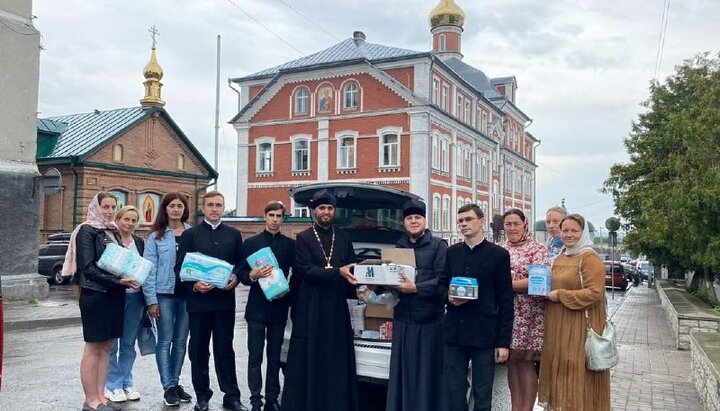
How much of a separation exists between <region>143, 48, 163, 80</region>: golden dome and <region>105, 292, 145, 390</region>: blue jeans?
99.5 ft

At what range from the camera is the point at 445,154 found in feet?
133

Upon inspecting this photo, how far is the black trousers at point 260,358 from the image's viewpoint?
6145mm

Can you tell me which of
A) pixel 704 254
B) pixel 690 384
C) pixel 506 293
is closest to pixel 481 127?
pixel 704 254

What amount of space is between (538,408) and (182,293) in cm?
419

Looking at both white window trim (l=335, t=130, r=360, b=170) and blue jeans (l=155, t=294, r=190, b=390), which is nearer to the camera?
blue jeans (l=155, t=294, r=190, b=390)

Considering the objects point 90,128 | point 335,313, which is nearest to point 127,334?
point 335,313

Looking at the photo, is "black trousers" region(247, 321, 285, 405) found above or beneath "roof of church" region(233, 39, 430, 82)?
beneath

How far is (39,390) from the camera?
6.88 metres

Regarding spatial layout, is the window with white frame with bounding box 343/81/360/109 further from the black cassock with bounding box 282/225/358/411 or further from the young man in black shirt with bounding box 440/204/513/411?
the young man in black shirt with bounding box 440/204/513/411

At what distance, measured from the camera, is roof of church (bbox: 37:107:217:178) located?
27500 mm

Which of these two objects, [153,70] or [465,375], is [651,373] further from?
[153,70]

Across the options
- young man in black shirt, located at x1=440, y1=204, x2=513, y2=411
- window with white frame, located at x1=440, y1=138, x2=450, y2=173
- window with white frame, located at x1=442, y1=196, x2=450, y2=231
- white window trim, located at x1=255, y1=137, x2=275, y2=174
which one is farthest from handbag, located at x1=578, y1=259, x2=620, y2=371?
white window trim, located at x1=255, y1=137, x2=275, y2=174

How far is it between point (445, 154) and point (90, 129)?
22.0 meters

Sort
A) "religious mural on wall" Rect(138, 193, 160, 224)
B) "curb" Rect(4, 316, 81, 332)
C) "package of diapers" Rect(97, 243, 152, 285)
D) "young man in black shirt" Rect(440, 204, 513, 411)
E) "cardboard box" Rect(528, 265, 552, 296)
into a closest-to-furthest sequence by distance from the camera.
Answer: "young man in black shirt" Rect(440, 204, 513, 411) → "cardboard box" Rect(528, 265, 552, 296) → "package of diapers" Rect(97, 243, 152, 285) → "curb" Rect(4, 316, 81, 332) → "religious mural on wall" Rect(138, 193, 160, 224)
